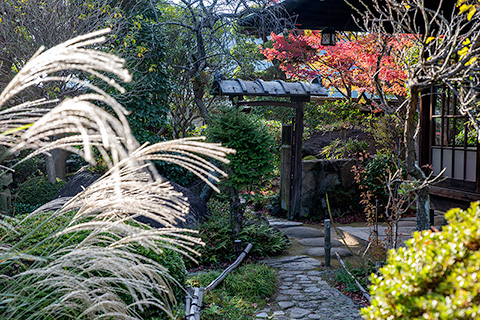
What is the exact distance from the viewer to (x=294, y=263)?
5609 mm

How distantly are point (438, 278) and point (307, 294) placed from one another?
3.17 metres

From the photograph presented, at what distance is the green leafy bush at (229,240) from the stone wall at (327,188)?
2.22 metres

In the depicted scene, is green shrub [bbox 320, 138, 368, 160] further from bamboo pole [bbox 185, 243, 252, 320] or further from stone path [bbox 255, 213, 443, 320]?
bamboo pole [bbox 185, 243, 252, 320]

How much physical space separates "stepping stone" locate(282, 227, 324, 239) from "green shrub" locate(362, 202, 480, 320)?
222 inches

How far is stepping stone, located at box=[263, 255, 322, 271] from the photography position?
5.41m

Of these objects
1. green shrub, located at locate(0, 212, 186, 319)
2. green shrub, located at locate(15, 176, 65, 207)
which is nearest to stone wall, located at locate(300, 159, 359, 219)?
green shrub, located at locate(15, 176, 65, 207)

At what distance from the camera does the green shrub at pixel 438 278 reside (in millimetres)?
1265

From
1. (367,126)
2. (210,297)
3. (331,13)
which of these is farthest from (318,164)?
(210,297)

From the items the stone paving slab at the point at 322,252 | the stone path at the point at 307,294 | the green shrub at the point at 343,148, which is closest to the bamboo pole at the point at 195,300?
the stone path at the point at 307,294

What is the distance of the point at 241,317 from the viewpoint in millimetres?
3496

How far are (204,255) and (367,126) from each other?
5645mm

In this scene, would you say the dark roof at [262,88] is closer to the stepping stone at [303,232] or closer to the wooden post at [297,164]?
the wooden post at [297,164]

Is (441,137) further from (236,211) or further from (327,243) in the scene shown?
(236,211)

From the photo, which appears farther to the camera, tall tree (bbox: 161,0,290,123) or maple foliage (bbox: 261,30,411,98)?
maple foliage (bbox: 261,30,411,98)
